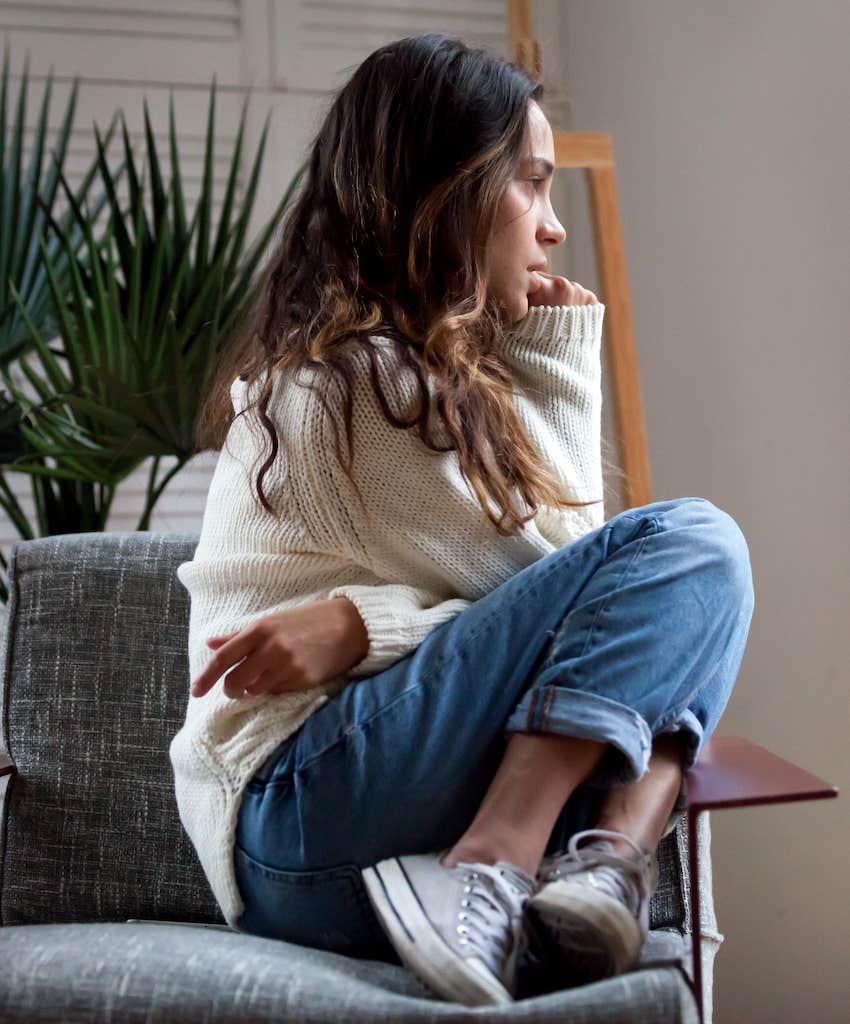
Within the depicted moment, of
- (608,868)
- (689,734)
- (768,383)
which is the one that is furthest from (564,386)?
(768,383)

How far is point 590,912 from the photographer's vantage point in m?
0.92

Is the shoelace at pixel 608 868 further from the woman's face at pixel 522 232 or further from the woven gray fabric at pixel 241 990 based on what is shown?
the woman's face at pixel 522 232

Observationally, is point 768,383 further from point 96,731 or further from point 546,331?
point 96,731

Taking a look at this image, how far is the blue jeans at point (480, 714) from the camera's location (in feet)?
3.46

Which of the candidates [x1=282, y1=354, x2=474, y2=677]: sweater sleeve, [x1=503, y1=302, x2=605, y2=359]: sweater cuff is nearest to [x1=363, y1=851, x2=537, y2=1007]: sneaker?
[x1=282, y1=354, x2=474, y2=677]: sweater sleeve

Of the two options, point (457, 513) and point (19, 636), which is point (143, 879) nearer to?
point (19, 636)

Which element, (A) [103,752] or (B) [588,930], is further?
(A) [103,752]

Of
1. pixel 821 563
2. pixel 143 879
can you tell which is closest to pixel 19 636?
pixel 143 879

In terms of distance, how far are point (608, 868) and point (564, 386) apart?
52 centimetres

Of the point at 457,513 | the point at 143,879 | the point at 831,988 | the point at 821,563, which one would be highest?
the point at 457,513

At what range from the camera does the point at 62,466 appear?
6.69 feet

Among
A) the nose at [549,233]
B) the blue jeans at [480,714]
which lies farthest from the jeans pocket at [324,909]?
the nose at [549,233]

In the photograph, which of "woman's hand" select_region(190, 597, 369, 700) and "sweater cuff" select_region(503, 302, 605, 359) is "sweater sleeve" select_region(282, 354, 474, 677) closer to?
"woman's hand" select_region(190, 597, 369, 700)

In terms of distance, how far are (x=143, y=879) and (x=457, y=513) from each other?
0.61 m
